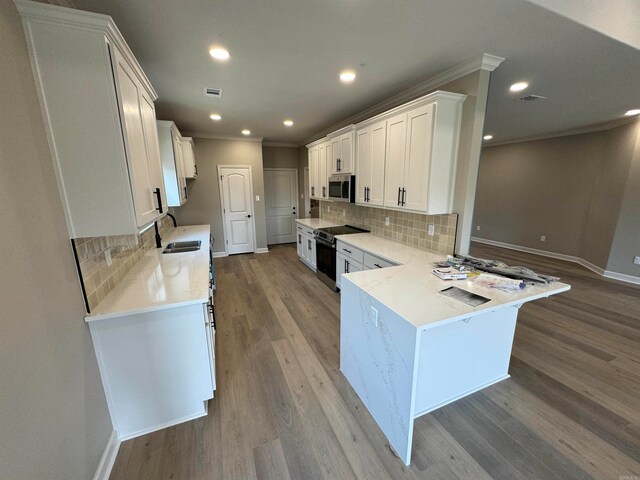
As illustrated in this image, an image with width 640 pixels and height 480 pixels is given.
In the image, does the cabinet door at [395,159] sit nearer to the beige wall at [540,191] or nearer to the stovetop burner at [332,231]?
the stovetop burner at [332,231]

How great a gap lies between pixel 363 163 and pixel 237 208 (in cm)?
355

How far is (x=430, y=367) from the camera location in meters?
1.82

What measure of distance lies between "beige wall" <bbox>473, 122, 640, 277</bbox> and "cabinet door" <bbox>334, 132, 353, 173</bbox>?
15.5 ft

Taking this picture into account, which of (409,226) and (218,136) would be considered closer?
(409,226)

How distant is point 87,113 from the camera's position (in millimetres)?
1291

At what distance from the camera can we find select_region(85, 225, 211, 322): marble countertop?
5.25 feet

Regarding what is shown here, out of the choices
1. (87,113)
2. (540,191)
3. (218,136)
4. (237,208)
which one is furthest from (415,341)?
(540,191)

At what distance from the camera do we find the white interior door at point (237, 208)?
580 centimetres

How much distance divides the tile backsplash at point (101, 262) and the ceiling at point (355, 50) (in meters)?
1.48

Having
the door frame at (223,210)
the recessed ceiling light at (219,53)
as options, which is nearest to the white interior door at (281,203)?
the door frame at (223,210)

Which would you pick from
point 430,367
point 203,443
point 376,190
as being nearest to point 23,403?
point 203,443

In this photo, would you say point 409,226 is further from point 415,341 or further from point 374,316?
point 415,341

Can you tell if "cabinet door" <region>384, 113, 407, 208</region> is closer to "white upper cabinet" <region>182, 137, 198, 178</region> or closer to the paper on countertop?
the paper on countertop

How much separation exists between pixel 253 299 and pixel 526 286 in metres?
3.20
